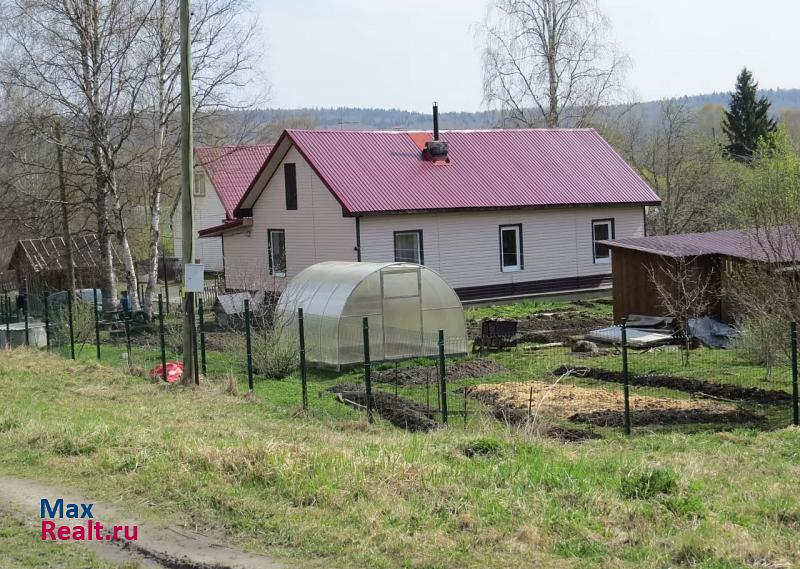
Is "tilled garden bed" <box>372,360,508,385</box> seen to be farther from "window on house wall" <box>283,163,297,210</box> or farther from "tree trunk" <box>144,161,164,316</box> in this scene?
"window on house wall" <box>283,163,297,210</box>

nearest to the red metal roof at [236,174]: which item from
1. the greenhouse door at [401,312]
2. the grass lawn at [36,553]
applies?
the greenhouse door at [401,312]

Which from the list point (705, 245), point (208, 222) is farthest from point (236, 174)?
point (705, 245)

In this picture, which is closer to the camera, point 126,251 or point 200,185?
point 126,251

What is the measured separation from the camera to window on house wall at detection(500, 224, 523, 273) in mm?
35781

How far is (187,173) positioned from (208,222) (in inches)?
1597

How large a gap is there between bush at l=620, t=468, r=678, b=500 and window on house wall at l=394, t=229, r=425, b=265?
81.7 ft

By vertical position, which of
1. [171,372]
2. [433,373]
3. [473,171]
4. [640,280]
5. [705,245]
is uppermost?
[473,171]

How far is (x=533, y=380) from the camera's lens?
18797 millimetres

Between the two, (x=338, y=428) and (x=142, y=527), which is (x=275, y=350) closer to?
(x=338, y=428)

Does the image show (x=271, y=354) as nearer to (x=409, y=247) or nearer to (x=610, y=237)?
(x=409, y=247)

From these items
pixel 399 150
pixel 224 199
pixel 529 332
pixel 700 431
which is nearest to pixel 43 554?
pixel 700 431

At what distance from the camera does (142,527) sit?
27.1 feet

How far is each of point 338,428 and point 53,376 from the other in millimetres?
8547

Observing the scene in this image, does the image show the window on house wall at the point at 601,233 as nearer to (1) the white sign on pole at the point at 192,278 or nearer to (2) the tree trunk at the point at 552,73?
(2) the tree trunk at the point at 552,73
